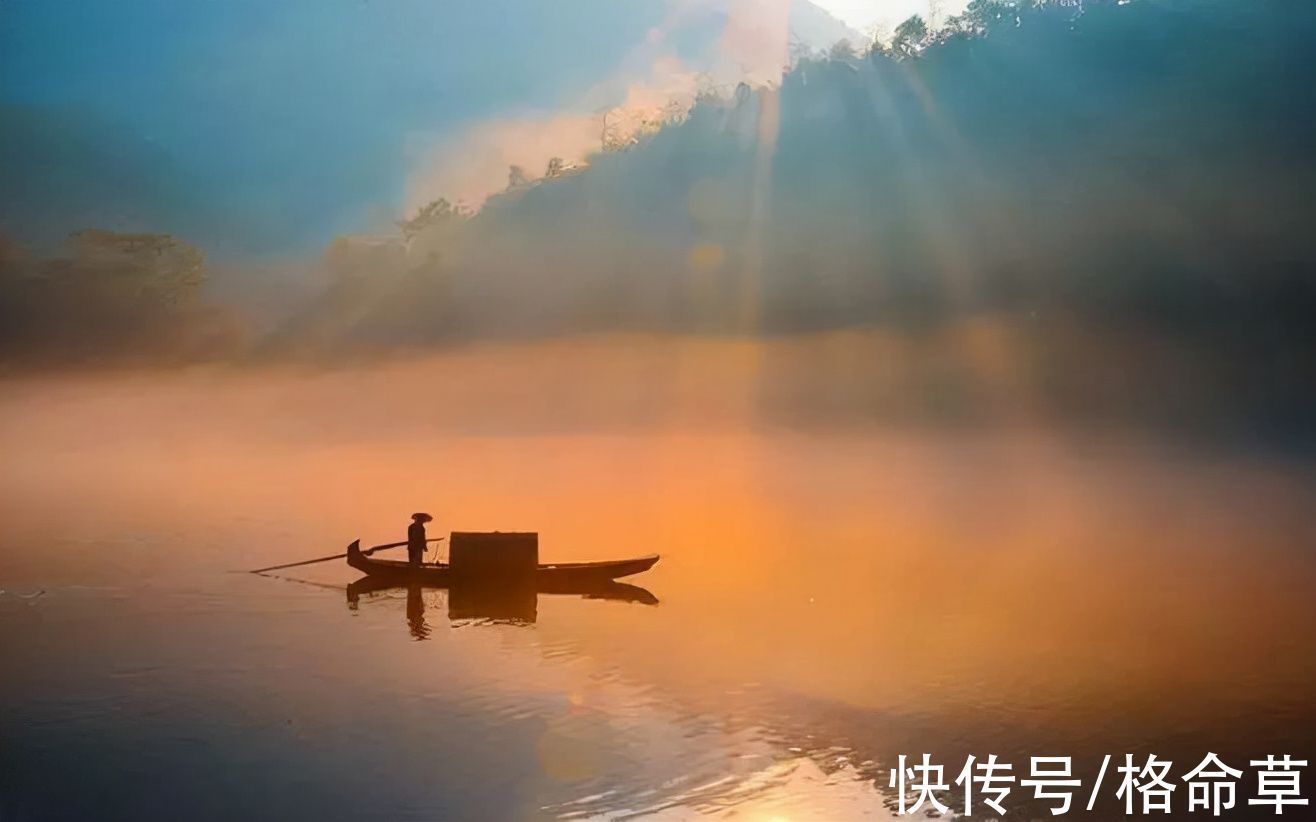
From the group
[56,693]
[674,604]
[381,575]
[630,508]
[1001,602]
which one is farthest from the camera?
[630,508]

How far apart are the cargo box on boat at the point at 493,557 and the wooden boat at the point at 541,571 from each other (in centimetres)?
49

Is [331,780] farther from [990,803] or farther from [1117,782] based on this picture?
[1117,782]

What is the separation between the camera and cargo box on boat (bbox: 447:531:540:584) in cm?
2936

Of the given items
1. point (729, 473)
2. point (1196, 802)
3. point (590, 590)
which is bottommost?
point (1196, 802)

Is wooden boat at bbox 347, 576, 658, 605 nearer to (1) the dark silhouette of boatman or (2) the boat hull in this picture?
(2) the boat hull

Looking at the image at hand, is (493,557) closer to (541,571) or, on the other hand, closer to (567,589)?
(541,571)

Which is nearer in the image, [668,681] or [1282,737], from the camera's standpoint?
[1282,737]

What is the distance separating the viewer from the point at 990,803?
51.2 ft

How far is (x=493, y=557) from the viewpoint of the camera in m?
29.4

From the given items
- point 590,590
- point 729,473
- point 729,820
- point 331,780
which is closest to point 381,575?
point 590,590

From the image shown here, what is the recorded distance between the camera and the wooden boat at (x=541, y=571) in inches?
1198

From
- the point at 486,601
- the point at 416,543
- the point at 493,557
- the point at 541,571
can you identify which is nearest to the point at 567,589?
the point at 541,571

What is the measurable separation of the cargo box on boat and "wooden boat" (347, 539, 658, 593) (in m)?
0.49

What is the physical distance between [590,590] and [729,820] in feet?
56.7
